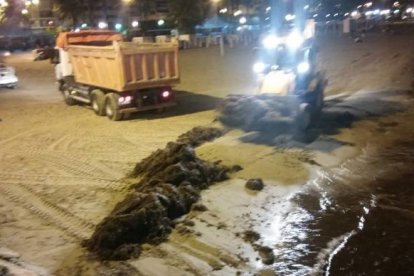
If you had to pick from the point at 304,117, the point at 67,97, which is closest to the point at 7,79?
the point at 67,97

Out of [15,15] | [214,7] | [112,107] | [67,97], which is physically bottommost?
[67,97]

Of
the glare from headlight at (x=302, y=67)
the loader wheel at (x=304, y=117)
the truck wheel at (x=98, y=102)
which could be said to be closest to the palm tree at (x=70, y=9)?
the truck wheel at (x=98, y=102)

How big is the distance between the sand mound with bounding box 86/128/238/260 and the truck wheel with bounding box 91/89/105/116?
601 centimetres

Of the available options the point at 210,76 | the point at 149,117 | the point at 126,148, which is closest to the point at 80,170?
the point at 126,148

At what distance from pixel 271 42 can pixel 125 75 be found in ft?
13.6

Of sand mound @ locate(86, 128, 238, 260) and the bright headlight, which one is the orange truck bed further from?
sand mound @ locate(86, 128, 238, 260)

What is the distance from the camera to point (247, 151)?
10.0 m

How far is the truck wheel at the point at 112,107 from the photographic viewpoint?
14023mm

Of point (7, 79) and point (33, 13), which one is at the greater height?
point (33, 13)

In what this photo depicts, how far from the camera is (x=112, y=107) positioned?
14.2 meters

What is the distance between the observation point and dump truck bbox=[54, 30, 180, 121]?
13586mm

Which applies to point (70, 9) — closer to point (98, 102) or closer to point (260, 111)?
point (98, 102)

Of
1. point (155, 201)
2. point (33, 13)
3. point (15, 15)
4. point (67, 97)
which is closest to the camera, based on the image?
point (155, 201)

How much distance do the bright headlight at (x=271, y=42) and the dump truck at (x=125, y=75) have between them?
3.39 metres
